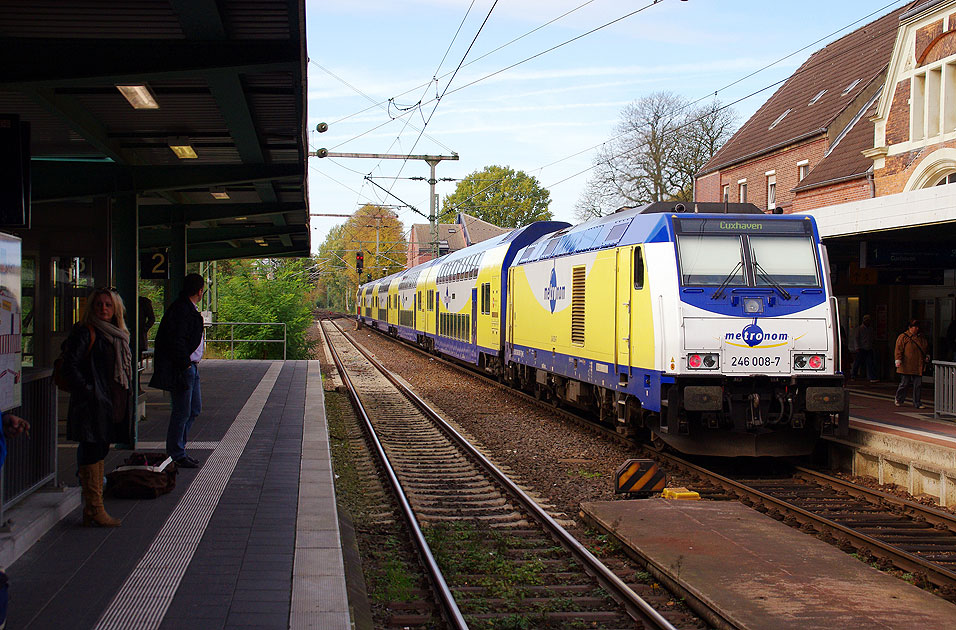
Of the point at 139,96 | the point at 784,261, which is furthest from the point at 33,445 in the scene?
the point at 784,261

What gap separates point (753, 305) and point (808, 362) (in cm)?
95

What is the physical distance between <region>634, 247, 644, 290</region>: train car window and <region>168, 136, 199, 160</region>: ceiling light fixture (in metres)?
5.63

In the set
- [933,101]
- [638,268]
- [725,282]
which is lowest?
[725,282]

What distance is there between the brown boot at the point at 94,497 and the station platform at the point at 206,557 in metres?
0.07

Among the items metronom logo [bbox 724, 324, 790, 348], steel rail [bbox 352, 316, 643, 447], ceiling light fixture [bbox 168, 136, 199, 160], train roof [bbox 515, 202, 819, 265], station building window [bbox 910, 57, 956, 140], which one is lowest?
steel rail [bbox 352, 316, 643, 447]

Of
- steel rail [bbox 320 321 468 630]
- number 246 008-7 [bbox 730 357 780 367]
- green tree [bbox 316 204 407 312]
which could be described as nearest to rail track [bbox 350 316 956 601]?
number 246 008-7 [bbox 730 357 780 367]

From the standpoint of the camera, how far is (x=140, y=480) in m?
7.61

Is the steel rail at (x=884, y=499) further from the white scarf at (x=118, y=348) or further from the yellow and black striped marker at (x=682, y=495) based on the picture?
the white scarf at (x=118, y=348)

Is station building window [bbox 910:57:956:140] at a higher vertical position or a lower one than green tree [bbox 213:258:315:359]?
higher

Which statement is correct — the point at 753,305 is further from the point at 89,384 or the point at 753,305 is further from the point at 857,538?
the point at 89,384

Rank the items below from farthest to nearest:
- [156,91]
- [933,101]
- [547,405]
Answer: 1. [933,101]
2. [547,405]
3. [156,91]

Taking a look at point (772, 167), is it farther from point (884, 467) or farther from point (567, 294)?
point (884, 467)

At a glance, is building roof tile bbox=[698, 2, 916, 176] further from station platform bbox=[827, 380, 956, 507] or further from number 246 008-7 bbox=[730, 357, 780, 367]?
number 246 008-7 bbox=[730, 357, 780, 367]

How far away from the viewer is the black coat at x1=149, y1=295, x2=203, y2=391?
8617mm
